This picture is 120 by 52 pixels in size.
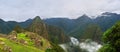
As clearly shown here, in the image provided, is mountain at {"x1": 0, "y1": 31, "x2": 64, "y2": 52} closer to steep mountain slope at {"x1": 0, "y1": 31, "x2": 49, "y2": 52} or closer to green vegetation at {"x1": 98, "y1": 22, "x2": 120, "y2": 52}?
steep mountain slope at {"x1": 0, "y1": 31, "x2": 49, "y2": 52}

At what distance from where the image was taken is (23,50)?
119000 mm

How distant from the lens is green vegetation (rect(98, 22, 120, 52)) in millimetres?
40931

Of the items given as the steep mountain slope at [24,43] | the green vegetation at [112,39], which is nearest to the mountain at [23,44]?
the steep mountain slope at [24,43]

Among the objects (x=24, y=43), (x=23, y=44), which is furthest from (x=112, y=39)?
(x=24, y=43)

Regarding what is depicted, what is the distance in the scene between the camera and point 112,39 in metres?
41.8

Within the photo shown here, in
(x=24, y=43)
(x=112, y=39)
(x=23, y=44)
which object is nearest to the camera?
(x=112, y=39)

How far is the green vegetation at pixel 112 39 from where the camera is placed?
4093 cm

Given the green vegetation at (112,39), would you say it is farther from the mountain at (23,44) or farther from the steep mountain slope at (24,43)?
the steep mountain slope at (24,43)

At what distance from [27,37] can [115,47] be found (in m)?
123

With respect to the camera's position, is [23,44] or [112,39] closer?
[112,39]

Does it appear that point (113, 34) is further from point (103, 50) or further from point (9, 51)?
point (9, 51)


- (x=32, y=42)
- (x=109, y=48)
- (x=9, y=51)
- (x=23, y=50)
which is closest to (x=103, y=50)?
(x=109, y=48)

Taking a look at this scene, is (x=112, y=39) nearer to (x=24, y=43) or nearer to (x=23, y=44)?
(x=23, y=44)

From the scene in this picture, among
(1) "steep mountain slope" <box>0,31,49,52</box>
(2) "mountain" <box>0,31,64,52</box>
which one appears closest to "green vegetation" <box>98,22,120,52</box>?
(2) "mountain" <box>0,31,64,52</box>
